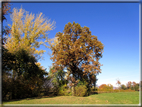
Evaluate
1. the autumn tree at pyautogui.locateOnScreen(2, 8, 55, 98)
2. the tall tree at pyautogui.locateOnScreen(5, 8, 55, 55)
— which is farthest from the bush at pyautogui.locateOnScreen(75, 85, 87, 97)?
the tall tree at pyautogui.locateOnScreen(5, 8, 55, 55)

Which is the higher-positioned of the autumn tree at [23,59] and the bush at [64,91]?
the autumn tree at [23,59]

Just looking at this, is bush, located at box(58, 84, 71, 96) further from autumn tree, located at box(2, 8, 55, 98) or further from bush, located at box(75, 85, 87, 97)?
autumn tree, located at box(2, 8, 55, 98)

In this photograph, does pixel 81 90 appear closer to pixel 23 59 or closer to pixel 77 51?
pixel 77 51

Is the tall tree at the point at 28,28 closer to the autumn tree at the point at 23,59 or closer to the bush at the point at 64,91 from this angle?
the autumn tree at the point at 23,59

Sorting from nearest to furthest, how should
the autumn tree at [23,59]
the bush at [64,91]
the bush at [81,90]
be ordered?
the autumn tree at [23,59] < the bush at [81,90] < the bush at [64,91]

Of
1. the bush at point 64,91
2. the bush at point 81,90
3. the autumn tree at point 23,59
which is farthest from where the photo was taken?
the bush at point 64,91

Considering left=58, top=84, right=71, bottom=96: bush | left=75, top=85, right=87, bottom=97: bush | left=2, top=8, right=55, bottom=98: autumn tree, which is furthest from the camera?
left=58, top=84, right=71, bottom=96: bush

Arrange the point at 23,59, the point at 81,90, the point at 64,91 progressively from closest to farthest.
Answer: the point at 23,59, the point at 81,90, the point at 64,91

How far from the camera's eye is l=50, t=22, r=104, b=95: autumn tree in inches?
544

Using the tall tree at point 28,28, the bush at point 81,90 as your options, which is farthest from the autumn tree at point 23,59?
the bush at point 81,90

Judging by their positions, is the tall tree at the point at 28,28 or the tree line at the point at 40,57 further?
the tall tree at the point at 28,28

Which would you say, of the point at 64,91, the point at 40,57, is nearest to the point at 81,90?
the point at 64,91

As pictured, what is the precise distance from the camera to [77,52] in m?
Result: 13.8

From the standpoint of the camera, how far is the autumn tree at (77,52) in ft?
45.4
